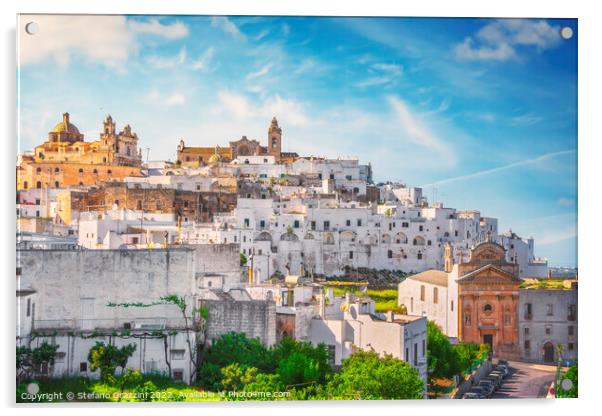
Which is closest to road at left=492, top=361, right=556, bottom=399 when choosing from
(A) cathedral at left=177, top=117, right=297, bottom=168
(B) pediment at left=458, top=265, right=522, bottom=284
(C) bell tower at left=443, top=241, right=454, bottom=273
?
(B) pediment at left=458, top=265, right=522, bottom=284

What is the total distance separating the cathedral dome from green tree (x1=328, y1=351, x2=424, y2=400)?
443 centimetres

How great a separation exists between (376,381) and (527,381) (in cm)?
197

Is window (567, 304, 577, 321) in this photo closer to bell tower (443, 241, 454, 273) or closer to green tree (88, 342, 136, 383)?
bell tower (443, 241, 454, 273)

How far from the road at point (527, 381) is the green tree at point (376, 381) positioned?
0.91m

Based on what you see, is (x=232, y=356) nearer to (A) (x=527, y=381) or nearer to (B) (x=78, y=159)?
(A) (x=527, y=381)

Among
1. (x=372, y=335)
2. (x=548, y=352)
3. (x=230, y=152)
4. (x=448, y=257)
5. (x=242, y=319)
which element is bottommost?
(x=548, y=352)

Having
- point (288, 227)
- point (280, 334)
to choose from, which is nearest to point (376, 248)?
point (288, 227)

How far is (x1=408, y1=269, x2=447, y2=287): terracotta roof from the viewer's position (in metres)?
13.8

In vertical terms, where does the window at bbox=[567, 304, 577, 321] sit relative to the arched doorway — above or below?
above

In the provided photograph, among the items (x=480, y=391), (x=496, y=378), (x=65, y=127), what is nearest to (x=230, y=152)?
(x=65, y=127)

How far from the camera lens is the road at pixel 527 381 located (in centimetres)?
1126

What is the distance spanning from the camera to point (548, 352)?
40.1ft

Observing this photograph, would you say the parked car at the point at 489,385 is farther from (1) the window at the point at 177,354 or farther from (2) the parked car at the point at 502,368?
(1) the window at the point at 177,354

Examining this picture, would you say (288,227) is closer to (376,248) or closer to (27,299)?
(376,248)
